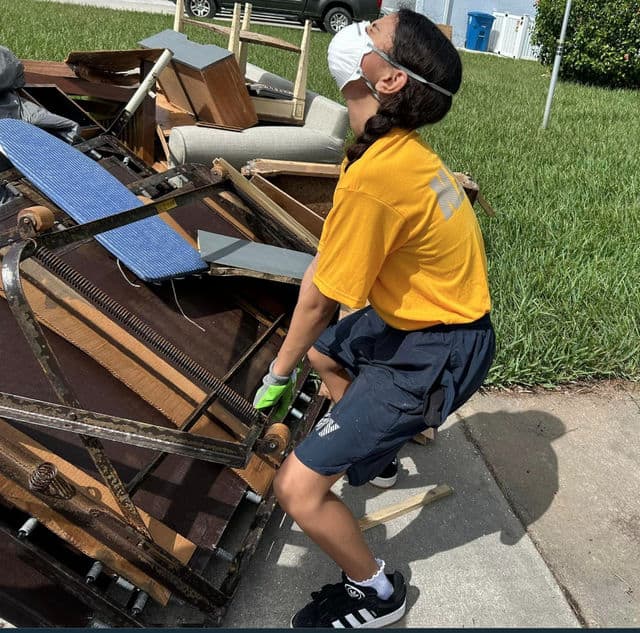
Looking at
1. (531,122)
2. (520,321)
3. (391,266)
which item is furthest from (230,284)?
(531,122)

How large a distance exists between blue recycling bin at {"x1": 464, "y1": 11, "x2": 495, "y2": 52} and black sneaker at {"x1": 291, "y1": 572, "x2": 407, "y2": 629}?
21805mm

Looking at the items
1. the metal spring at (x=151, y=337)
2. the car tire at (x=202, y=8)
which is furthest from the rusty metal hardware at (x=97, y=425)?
the car tire at (x=202, y=8)

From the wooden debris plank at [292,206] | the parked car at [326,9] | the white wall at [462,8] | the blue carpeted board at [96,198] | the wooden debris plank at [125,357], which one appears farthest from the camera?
the white wall at [462,8]

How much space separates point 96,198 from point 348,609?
6.37 feet

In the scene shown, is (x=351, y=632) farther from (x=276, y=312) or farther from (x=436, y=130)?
(x=436, y=130)

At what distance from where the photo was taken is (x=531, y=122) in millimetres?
9125

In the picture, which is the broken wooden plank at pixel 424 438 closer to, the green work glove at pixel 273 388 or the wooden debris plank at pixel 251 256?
the wooden debris plank at pixel 251 256

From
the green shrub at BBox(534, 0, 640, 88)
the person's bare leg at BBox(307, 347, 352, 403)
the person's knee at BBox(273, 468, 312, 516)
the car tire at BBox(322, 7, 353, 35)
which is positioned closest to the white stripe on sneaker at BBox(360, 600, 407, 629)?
the person's knee at BBox(273, 468, 312, 516)

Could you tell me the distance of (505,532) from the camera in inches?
101

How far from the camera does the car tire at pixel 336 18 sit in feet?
55.9

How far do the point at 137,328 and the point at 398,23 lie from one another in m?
1.37

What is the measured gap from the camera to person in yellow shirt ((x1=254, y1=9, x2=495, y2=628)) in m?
1.62

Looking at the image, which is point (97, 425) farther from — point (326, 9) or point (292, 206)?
point (326, 9)

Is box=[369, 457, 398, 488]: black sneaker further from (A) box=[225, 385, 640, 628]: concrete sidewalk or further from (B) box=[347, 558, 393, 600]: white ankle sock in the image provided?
(B) box=[347, 558, 393, 600]: white ankle sock
